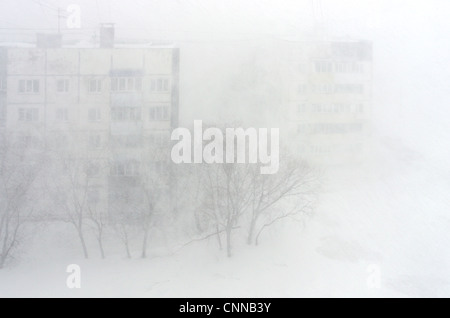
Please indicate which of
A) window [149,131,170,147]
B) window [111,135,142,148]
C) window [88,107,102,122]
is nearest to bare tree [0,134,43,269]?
window [88,107,102,122]

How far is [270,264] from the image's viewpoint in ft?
10.7

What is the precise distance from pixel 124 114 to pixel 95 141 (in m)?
0.36

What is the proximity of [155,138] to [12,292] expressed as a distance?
1.74 metres

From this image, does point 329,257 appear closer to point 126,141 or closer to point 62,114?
point 126,141

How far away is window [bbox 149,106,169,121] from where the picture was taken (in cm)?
345

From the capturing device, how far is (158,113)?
3.47 meters

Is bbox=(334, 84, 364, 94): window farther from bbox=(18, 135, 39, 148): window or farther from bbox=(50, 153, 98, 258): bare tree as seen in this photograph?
bbox=(18, 135, 39, 148): window

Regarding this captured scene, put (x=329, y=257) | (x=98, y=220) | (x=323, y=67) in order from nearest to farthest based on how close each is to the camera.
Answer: (x=329, y=257) → (x=98, y=220) → (x=323, y=67)

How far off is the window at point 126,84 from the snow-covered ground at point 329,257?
1.47 meters

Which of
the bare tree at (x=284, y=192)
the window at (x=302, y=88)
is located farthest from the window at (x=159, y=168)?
the window at (x=302, y=88)

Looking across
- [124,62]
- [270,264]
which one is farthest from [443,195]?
[124,62]

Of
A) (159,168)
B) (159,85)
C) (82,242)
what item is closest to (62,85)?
(159,85)

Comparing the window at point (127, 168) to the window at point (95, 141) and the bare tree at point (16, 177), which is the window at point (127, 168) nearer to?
the window at point (95, 141)

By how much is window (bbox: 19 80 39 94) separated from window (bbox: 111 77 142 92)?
2.28ft
